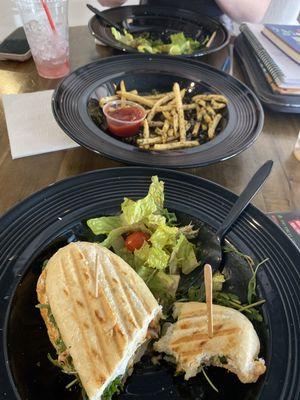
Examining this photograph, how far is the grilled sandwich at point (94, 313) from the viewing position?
104cm

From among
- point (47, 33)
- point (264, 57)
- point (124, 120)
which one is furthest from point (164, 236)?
point (264, 57)

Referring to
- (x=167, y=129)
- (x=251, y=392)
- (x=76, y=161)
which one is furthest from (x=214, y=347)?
(x=167, y=129)

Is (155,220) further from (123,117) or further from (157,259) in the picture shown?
(123,117)

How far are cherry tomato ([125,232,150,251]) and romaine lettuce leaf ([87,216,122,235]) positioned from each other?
0.07 meters

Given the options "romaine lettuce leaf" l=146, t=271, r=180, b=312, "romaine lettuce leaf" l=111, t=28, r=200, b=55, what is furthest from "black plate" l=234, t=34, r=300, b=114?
"romaine lettuce leaf" l=146, t=271, r=180, b=312

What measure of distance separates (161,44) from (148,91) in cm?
61

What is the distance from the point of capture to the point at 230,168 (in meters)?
1.86

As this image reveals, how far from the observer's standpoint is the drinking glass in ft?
7.11

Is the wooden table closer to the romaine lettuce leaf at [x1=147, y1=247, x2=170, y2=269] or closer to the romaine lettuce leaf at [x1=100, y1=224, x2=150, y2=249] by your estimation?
the romaine lettuce leaf at [x1=100, y1=224, x2=150, y2=249]

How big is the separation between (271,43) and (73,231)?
2.06 meters

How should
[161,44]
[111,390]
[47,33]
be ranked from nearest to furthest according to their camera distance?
[111,390] < [47,33] < [161,44]

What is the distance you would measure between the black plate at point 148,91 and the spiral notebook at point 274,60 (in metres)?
0.24

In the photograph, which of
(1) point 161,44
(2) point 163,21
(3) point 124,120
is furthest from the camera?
(2) point 163,21

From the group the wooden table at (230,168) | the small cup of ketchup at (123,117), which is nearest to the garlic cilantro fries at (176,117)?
the small cup of ketchup at (123,117)
